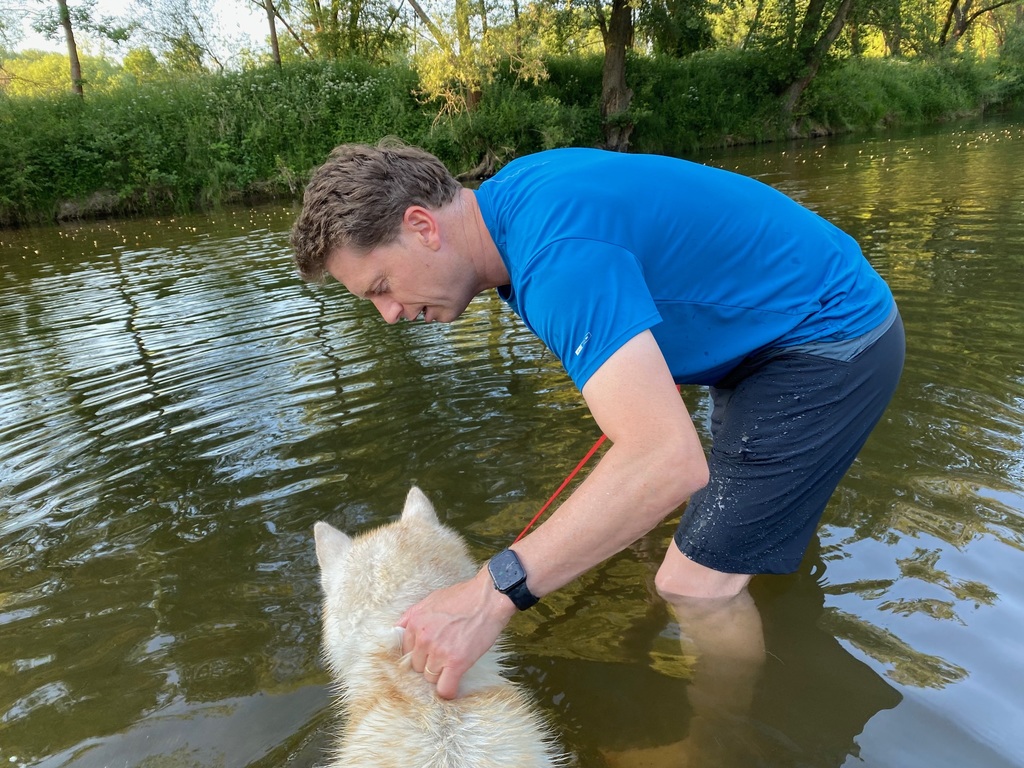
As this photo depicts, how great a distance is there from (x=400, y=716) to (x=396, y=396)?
4147 mm

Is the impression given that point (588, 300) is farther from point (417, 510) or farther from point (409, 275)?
point (417, 510)

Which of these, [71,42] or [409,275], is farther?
[71,42]

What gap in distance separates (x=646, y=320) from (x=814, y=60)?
36509mm

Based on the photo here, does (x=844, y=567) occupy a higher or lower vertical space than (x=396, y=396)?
lower

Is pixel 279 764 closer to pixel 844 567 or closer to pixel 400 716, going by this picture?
pixel 400 716

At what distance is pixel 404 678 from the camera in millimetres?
1996

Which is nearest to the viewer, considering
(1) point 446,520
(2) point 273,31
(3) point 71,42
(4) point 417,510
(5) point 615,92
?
(4) point 417,510

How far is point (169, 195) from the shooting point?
69.2ft

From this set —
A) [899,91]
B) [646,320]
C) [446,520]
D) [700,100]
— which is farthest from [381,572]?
[899,91]

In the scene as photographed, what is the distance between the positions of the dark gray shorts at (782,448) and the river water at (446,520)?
2.21 feet

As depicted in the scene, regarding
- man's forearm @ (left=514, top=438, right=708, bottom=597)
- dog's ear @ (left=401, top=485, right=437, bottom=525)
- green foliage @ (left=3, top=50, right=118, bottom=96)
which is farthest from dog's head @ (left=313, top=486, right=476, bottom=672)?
green foliage @ (left=3, top=50, right=118, bottom=96)

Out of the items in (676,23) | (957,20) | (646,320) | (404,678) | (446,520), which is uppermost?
(957,20)

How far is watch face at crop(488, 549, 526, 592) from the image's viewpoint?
179 cm

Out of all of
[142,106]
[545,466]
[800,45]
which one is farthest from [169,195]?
[800,45]
